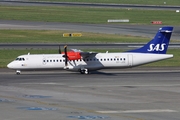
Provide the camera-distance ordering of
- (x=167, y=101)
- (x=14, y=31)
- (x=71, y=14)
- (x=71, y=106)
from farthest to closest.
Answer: (x=71, y=14) → (x=14, y=31) → (x=167, y=101) → (x=71, y=106)

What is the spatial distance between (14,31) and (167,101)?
64179mm

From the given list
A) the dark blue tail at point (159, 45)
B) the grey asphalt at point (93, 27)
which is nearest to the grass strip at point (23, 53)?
the dark blue tail at point (159, 45)

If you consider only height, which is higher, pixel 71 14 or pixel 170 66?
pixel 71 14

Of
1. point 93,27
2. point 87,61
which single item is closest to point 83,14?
point 93,27

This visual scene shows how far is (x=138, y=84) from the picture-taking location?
5112 centimetres

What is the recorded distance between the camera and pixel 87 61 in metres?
60.2

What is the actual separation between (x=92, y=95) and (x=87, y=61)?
644 inches

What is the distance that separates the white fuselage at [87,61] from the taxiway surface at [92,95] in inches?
35.0

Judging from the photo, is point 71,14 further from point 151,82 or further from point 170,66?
point 151,82

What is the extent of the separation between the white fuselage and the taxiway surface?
890mm

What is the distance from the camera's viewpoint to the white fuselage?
5931 cm

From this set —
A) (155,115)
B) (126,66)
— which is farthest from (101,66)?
(155,115)

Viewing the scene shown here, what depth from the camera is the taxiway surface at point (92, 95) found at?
3500cm

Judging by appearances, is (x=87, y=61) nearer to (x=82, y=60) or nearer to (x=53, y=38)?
(x=82, y=60)
